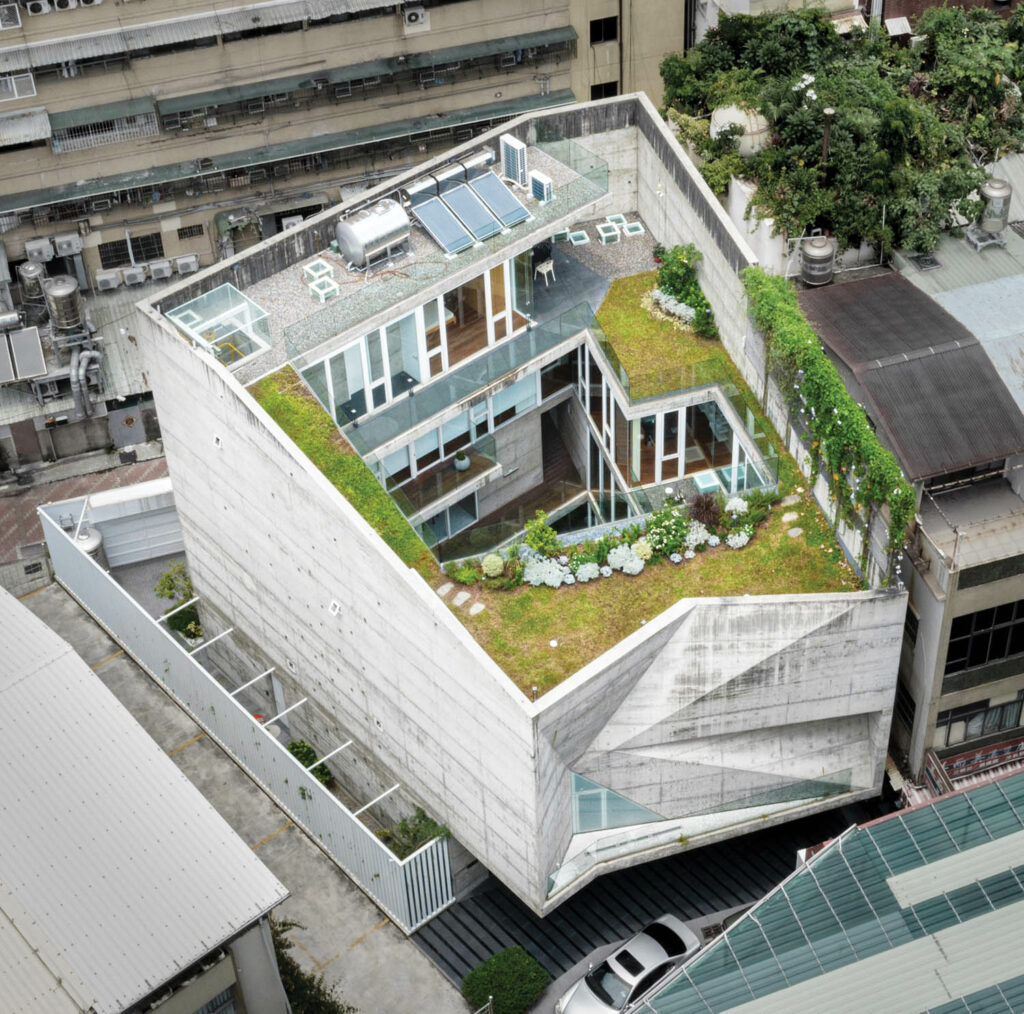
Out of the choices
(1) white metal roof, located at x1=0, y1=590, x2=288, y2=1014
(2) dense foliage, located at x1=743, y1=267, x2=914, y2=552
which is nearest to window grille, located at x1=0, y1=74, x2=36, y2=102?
(1) white metal roof, located at x1=0, y1=590, x2=288, y2=1014

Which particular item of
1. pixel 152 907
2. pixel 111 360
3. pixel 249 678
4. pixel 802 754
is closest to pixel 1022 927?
pixel 802 754

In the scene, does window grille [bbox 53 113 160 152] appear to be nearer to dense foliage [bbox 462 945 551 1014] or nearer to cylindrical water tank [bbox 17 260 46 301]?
cylindrical water tank [bbox 17 260 46 301]

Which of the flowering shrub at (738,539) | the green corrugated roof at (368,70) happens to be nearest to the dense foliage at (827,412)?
the flowering shrub at (738,539)

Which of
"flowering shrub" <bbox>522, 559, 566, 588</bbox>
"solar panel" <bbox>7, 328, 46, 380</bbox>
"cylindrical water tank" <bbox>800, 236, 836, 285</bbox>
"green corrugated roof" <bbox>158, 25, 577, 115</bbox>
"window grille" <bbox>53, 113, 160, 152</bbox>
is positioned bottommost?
"solar panel" <bbox>7, 328, 46, 380</bbox>

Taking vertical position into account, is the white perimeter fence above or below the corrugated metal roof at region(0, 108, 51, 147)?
below

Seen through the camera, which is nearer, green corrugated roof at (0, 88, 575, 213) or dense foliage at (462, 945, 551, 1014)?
dense foliage at (462, 945, 551, 1014)

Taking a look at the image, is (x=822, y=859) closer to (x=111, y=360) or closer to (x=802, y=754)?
(x=802, y=754)
